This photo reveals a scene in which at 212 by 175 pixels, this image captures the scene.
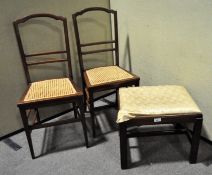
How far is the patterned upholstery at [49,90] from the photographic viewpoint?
4.87 feet

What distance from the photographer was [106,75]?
1766 mm

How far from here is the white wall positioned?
1395 mm

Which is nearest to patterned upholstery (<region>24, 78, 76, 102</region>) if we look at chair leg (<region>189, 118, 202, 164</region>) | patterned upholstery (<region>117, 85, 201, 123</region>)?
patterned upholstery (<region>117, 85, 201, 123</region>)

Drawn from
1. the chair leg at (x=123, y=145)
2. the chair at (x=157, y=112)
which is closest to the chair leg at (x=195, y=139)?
the chair at (x=157, y=112)

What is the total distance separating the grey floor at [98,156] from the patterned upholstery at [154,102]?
413 mm

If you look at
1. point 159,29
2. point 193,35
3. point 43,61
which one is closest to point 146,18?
point 159,29

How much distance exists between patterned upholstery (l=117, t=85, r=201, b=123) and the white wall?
0.54 ft

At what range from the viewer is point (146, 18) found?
1742 mm

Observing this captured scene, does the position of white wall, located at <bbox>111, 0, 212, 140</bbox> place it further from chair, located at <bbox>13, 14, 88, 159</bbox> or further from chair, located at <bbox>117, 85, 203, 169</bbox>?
chair, located at <bbox>13, 14, 88, 159</bbox>

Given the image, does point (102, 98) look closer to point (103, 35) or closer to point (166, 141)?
point (103, 35)

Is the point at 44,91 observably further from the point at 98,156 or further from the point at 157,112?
the point at 157,112

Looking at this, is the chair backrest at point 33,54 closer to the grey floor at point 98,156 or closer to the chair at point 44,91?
the chair at point 44,91

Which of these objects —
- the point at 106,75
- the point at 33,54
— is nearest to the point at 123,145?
the point at 106,75

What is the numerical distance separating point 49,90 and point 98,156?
59 cm
